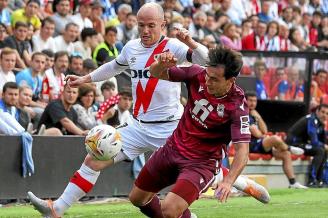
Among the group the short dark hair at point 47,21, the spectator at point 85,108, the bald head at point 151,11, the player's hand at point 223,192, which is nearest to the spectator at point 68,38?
the short dark hair at point 47,21

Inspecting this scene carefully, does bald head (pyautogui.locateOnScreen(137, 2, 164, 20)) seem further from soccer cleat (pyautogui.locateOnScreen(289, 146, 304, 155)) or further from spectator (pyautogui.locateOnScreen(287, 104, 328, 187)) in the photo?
spectator (pyautogui.locateOnScreen(287, 104, 328, 187))

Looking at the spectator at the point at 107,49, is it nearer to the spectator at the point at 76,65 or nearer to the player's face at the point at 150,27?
the spectator at the point at 76,65

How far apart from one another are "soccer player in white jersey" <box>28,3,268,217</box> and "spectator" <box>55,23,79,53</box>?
7676 millimetres

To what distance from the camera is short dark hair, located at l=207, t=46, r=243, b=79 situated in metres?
9.26

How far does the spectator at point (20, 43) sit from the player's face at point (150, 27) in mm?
6990

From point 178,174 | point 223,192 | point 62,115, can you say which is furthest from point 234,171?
point 62,115

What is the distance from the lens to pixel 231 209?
14039 millimetres

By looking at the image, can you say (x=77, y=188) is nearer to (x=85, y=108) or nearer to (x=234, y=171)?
(x=234, y=171)

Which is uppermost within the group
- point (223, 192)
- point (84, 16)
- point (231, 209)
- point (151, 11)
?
point (151, 11)

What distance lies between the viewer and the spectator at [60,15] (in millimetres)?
20002

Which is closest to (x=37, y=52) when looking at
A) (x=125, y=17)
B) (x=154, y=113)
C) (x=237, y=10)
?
(x=125, y=17)

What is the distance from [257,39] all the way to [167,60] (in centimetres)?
1571

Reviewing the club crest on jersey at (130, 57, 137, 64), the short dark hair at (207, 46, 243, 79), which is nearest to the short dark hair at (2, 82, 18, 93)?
the club crest on jersey at (130, 57, 137, 64)

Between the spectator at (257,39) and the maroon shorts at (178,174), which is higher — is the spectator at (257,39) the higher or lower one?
the lower one
